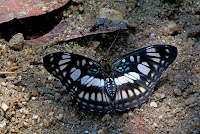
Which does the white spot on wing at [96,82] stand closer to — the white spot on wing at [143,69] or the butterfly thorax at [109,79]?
the butterfly thorax at [109,79]

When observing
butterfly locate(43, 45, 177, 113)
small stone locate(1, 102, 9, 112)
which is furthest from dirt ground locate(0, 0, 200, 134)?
butterfly locate(43, 45, 177, 113)

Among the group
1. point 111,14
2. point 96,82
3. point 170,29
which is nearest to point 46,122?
point 96,82

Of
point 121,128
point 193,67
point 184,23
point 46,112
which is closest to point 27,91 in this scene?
point 46,112

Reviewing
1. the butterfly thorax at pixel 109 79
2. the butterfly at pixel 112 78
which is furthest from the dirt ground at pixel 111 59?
the butterfly thorax at pixel 109 79

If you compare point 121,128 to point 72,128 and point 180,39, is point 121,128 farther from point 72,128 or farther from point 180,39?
point 180,39

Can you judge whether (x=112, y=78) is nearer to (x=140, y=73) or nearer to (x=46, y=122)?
(x=140, y=73)
